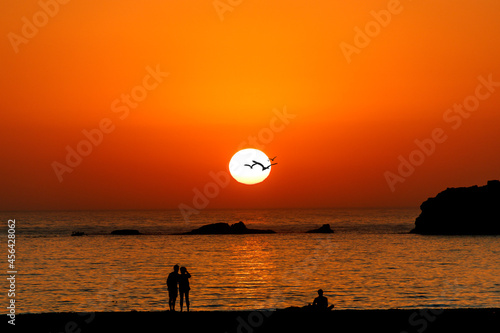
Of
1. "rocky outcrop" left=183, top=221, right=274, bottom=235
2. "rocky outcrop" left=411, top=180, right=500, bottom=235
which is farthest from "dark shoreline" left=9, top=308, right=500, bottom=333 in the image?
"rocky outcrop" left=183, top=221, right=274, bottom=235

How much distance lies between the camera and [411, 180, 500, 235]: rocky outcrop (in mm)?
154125

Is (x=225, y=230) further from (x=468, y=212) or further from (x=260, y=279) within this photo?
(x=260, y=279)

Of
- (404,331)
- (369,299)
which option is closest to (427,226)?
(369,299)

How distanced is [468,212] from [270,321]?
466 feet

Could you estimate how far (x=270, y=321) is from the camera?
23969mm

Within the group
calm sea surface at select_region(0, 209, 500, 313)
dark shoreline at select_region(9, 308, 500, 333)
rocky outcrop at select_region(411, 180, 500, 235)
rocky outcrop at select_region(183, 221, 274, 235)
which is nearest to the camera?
dark shoreline at select_region(9, 308, 500, 333)

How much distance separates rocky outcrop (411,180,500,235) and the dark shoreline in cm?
13586

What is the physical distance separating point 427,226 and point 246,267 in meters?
98.0

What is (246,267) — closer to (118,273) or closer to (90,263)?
(118,273)

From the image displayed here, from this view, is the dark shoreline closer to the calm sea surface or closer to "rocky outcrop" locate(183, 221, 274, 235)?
the calm sea surface

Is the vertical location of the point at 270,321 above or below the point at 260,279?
below

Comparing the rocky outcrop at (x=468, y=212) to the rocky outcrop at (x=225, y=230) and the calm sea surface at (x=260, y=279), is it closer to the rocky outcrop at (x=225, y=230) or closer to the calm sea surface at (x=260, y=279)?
the rocky outcrop at (x=225, y=230)

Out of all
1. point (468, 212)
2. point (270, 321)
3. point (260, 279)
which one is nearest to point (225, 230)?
point (468, 212)

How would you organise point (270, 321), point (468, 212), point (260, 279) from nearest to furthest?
point (270, 321)
point (260, 279)
point (468, 212)
